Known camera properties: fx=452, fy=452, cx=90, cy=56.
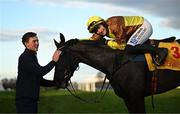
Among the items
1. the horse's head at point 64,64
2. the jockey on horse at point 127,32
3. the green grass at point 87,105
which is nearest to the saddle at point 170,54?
the jockey on horse at point 127,32

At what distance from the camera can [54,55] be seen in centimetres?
754

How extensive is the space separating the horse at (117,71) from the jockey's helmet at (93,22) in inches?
9.9

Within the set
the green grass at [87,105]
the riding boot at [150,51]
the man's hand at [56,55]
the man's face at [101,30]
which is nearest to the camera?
the man's hand at [56,55]

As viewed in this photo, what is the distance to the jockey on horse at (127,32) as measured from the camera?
25.0 ft

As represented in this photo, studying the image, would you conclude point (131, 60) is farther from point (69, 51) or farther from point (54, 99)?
point (54, 99)

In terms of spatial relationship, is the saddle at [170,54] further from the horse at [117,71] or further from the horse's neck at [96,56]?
the horse's neck at [96,56]

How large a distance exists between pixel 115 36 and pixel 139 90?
3.30 ft

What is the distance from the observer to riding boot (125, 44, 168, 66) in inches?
298

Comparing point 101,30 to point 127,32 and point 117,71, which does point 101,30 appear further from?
point 117,71

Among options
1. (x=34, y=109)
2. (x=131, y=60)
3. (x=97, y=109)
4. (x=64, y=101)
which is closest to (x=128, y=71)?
(x=131, y=60)

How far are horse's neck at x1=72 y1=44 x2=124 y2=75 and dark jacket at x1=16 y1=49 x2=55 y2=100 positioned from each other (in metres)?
0.89

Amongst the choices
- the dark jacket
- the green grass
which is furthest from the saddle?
the green grass

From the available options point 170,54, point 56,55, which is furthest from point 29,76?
point 170,54

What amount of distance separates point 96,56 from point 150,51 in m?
0.94
